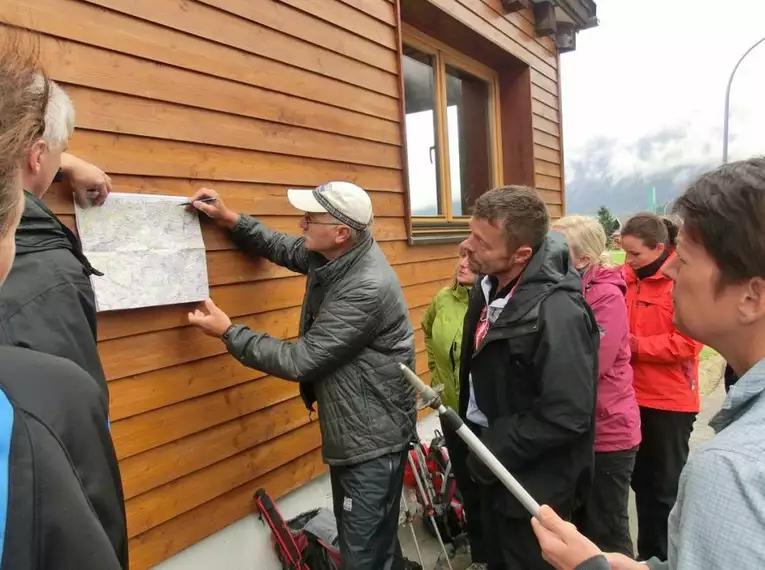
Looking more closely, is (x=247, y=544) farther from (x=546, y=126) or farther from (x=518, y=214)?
(x=546, y=126)

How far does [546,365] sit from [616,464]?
53.1 inches

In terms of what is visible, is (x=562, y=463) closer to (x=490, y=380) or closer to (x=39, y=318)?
(x=490, y=380)

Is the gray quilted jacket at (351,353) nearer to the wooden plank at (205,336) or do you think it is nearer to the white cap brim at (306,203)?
the white cap brim at (306,203)

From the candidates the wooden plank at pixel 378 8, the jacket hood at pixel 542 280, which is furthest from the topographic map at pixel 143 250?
the wooden plank at pixel 378 8

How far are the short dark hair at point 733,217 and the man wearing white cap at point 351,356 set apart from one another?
163 centimetres

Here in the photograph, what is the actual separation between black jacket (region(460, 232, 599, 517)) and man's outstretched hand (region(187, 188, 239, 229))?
1362 mm

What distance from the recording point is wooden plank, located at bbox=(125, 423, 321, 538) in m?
2.59

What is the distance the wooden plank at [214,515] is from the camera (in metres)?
2.61

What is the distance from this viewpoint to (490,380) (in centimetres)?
246

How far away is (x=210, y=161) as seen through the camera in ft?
9.41

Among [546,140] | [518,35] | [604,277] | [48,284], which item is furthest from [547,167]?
[48,284]

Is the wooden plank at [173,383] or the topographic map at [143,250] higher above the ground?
the topographic map at [143,250]

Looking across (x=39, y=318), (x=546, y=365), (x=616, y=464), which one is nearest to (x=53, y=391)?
(x=39, y=318)

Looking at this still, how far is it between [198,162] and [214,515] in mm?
1743
